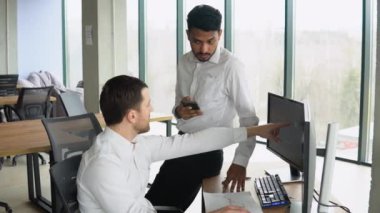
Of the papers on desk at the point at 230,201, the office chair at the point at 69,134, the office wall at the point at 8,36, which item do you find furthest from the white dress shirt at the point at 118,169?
the office wall at the point at 8,36

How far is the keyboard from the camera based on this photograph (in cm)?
187

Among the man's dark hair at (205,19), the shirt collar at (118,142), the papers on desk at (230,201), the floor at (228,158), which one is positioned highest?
the man's dark hair at (205,19)

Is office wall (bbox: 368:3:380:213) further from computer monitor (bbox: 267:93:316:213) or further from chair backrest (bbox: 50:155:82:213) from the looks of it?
chair backrest (bbox: 50:155:82:213)

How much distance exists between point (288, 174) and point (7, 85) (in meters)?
4.92

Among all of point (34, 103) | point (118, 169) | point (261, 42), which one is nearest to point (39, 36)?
point (34, 103)

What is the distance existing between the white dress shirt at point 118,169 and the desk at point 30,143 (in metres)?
1.38

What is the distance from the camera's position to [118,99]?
5.54 ft

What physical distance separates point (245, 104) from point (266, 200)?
0.50 meters

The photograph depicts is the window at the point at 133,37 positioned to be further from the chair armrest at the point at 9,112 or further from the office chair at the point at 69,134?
the office chair at the point at 69,134

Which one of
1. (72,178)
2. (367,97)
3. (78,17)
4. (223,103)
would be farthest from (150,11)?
(72,178)

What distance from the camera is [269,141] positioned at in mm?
2330

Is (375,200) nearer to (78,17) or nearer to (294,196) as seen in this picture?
(294,196)

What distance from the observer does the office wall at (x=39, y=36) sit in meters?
9.32

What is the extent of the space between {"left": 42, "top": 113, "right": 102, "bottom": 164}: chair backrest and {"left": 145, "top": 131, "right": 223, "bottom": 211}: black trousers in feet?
2.53
